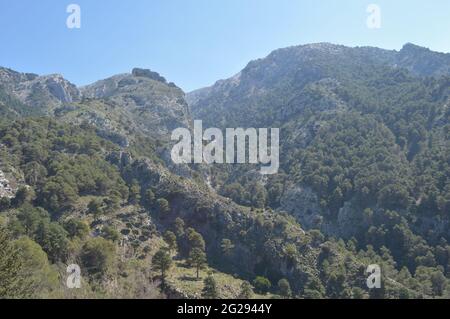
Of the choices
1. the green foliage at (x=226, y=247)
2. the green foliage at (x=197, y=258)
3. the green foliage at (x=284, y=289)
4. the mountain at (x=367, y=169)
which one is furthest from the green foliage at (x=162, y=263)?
the mountain at (x=367, y=169)

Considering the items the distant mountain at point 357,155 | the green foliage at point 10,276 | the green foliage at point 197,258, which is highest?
the distant mountain at point 357,155

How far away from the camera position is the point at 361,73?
19762cm

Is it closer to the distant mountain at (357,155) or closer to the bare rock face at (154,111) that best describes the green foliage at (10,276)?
the distant mountain at (357,155)

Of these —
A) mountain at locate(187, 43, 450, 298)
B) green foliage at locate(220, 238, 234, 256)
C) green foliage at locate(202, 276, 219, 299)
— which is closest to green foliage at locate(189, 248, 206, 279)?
green foliage at locate(202, 276, 219, 299)

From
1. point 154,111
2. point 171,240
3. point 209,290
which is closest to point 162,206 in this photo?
point 171,240

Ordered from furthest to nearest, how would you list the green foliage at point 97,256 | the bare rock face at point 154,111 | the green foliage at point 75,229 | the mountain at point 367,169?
1. the bare rock face at point 154,111
2. the mountain at point 367,169
3. the green foliage at point 75,229
4. the green foliage at point 97,256

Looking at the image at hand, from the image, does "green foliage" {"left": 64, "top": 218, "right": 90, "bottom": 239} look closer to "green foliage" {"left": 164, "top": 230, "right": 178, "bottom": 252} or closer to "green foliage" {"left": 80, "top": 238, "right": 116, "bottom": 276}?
"green foliage" {"left": 80, "top": 238, "right": 116, "bottom": 276}

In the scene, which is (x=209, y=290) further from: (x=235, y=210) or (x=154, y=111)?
(x=154, y=111)

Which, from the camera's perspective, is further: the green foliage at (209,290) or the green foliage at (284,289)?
the green foliage at (284,289)

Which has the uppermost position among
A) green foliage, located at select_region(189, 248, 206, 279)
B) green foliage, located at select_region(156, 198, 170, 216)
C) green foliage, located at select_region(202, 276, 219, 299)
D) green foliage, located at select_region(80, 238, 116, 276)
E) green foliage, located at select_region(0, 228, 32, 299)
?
green foliage, located at select_region(156, 198, 170, 216)

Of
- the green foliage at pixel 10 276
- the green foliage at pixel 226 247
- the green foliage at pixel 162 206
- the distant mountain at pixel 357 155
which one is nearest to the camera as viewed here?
the green foliage at pixel 10 276

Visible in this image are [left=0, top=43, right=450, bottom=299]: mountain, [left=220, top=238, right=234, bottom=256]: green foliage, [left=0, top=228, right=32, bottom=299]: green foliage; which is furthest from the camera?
[left=220, top=238, right=234, bottom=256]: green foliage

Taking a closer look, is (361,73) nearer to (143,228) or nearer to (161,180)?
(161,180)
